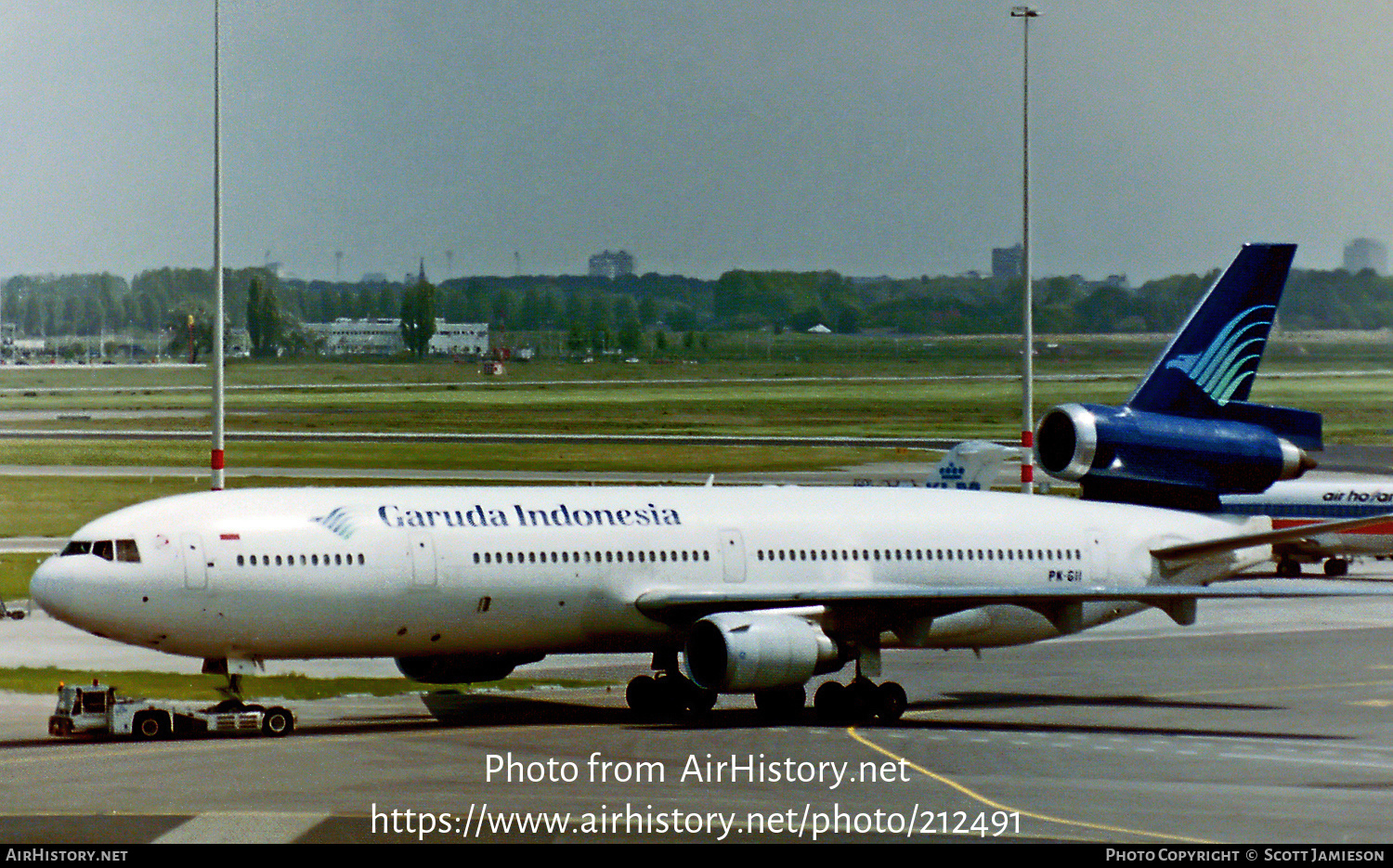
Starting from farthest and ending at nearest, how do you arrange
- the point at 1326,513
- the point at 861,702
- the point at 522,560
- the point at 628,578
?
1. the point at 1326,513
2. the point at 628,578
3. the point at 861,702
4. the point at 522,560

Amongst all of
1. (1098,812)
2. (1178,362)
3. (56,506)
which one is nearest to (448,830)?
(1098,812)

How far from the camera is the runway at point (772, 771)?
2555cm

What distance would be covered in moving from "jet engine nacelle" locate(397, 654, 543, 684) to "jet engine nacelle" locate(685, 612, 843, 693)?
402 cm

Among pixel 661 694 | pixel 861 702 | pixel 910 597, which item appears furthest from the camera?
pixel 661 694

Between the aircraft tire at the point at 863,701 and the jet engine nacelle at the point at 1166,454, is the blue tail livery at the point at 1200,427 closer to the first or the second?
the jet engine nacelle at the point at 1166,454

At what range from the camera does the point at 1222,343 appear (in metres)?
47.0

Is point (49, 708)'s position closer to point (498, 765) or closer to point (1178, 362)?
point (498, 765)

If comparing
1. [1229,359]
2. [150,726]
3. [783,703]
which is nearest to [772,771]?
[783,703]

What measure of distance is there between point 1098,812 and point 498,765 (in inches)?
383

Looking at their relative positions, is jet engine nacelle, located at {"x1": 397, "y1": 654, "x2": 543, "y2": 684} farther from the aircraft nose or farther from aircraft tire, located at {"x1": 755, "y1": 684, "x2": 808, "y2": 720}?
the aircraft nose

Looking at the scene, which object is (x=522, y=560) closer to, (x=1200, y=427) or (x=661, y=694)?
(x=661, y=694)

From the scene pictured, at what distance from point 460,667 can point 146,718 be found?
22.2 feet

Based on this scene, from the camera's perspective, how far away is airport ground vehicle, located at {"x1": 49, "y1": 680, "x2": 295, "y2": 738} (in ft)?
113

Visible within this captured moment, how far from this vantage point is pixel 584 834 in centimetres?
2484
